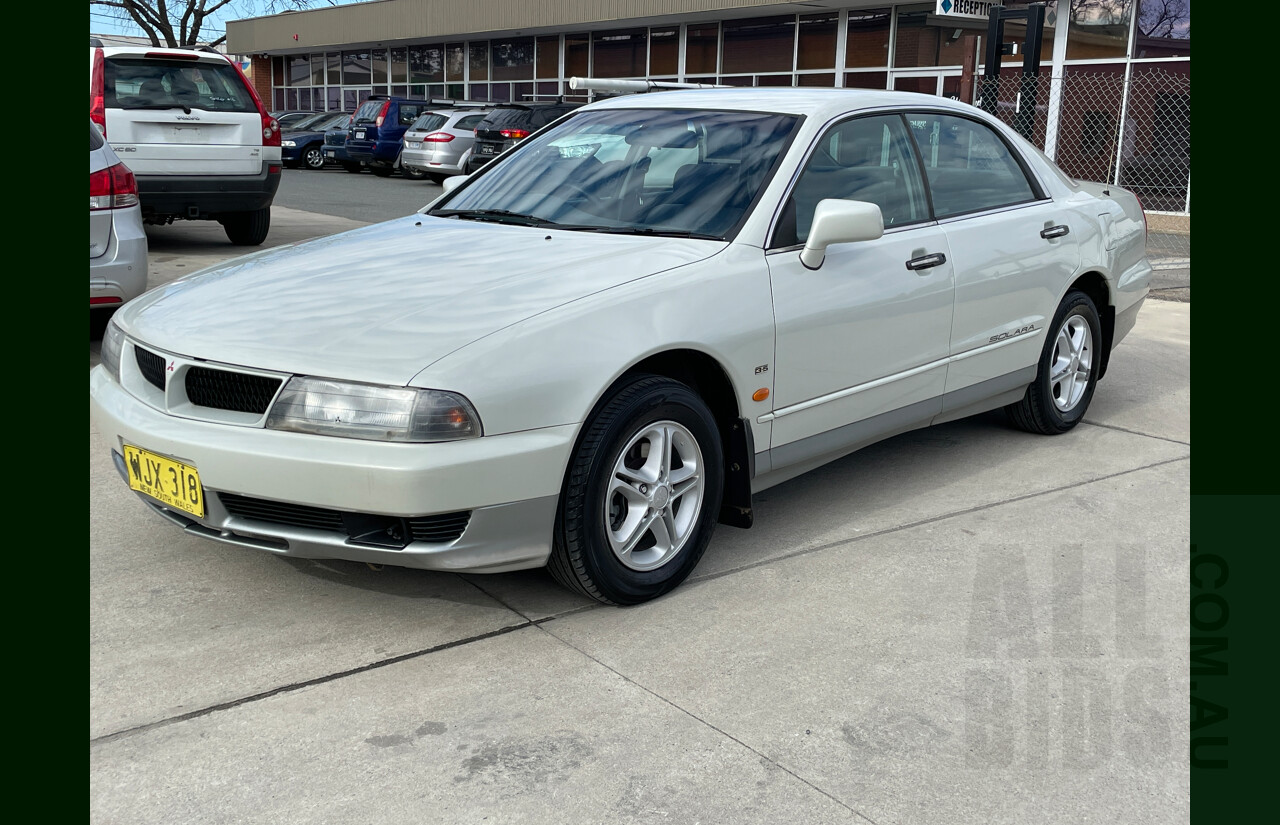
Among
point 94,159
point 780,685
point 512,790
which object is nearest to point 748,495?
point 780,685

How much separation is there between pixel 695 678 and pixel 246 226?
981cm

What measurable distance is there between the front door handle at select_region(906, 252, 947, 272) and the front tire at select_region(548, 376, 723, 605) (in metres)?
1.20

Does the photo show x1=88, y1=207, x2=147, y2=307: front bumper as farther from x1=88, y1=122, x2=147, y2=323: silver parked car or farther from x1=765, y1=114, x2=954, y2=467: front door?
x1=765, y1=114, x2=954, y2=467: front door

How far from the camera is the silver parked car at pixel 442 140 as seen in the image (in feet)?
71.5

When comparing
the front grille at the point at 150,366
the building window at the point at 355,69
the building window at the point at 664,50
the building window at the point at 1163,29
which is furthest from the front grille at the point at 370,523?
the building window at the point at 355,69

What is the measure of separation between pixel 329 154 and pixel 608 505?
2524 cm

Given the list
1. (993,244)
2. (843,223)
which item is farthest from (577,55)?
(843,223)

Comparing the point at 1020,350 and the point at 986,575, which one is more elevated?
the point at 1020,350

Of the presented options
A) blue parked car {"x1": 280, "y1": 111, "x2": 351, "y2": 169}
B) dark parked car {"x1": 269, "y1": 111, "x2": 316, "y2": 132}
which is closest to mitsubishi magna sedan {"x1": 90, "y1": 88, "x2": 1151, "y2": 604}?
blue parked car {"x1": 280, "y1": 111, "x2": 351, "y2": 169}

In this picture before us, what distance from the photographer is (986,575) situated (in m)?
3.97

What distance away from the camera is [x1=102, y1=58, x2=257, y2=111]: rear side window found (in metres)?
10.3

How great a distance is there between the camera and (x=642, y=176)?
4.43 m

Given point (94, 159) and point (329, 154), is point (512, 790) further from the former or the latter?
point (329, 154)

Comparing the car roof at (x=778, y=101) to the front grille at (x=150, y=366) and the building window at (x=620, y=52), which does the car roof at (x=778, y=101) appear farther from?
the building window at (x=620, y=52)
